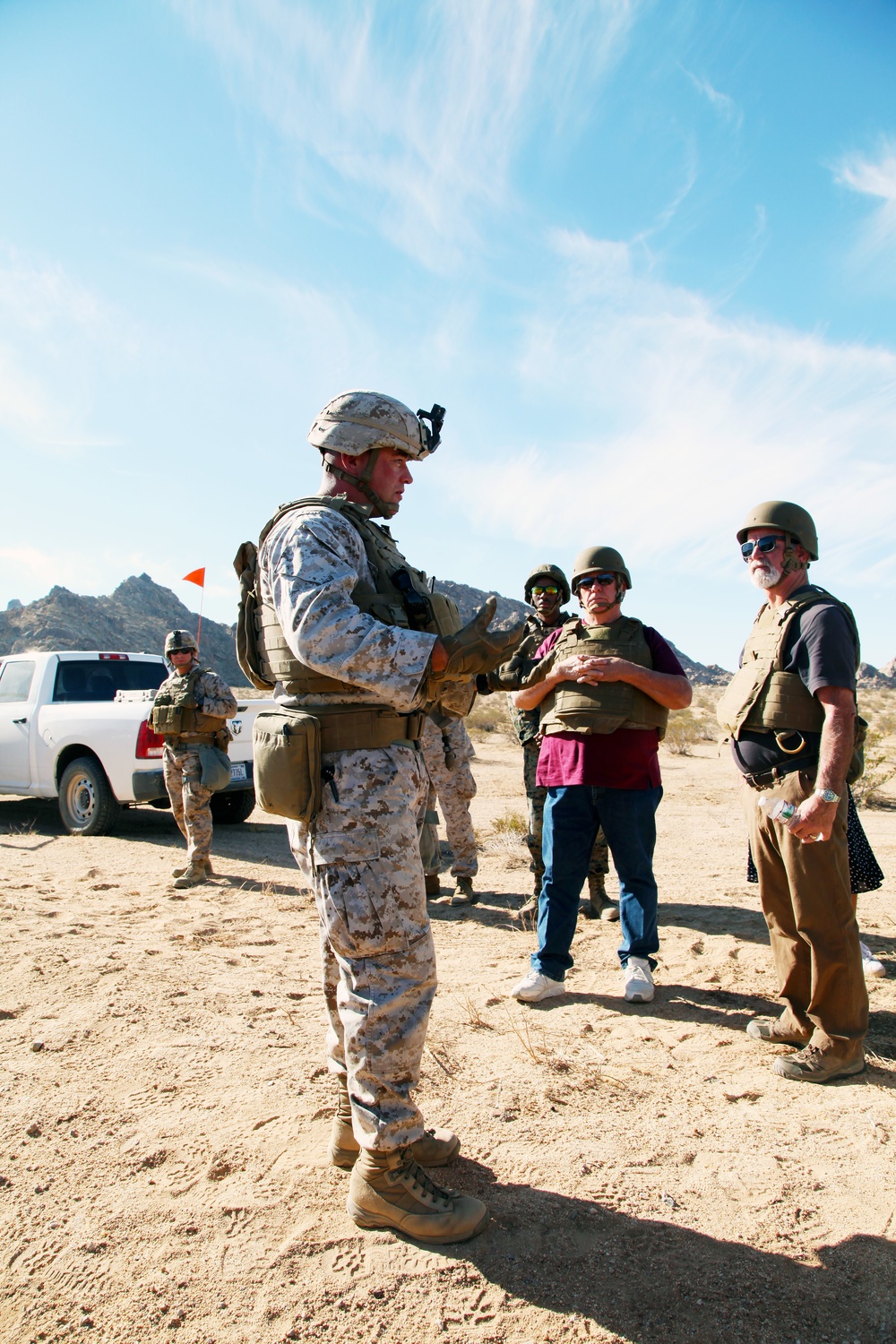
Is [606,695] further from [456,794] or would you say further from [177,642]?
[177,642]

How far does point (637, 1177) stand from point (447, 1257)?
645 mm

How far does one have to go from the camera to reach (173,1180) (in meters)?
2.35

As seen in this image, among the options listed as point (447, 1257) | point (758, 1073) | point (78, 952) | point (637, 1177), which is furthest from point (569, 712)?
point (78, 952)

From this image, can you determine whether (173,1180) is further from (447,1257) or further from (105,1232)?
(447,1257)

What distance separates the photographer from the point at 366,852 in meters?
2.13

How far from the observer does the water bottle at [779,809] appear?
9.43ft

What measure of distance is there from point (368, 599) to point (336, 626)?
9.3 inches

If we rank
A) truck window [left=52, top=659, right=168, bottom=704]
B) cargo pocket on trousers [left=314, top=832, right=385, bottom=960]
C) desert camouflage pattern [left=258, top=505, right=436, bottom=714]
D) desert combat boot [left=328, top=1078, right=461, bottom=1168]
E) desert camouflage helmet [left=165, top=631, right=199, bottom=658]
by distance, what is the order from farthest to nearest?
truck window [left=52, top=659, right=168, bottom=704], desert camouflage helmet [left=165, top=631, right=199, bottom=658], desert combat boot [left=328, top=1078, right=461, bottom=1168], cargo pocket on trousers [left=314, top=832, right=385, bottom=960], desert camouflage pattern [left=258, top=505, right=436, bottom=714]

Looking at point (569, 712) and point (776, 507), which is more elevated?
point (776, 507)

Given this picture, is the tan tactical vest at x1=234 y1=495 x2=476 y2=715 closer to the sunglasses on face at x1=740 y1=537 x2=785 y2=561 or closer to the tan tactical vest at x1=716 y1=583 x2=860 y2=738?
the tan tactical vest at x1=716 y1=583 x2=860 y2=738

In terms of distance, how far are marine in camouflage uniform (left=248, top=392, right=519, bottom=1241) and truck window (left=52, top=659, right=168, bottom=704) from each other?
7.12 meters

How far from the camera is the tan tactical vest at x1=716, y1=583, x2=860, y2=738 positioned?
2982 mm

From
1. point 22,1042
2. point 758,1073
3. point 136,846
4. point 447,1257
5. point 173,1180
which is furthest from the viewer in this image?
point 136,846

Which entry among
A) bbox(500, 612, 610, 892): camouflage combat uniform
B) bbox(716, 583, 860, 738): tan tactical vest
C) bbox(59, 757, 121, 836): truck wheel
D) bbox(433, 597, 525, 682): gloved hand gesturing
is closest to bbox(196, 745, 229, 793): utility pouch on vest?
bbox(59, 757, 121, 836): truck wheel
